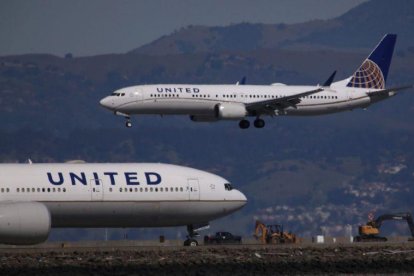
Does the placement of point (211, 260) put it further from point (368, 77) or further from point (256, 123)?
point (368, 77)

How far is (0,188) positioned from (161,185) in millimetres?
7528

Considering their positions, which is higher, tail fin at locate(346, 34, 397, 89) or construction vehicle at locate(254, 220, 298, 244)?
tail fin at locate(346, 34, 397, 89)

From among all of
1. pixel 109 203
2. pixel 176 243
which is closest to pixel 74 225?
pixel 109 203

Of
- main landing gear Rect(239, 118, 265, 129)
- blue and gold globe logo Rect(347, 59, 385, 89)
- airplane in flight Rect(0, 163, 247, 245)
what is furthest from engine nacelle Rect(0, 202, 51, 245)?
blue and gold globe logo Rect(347, 59, 385, 89)

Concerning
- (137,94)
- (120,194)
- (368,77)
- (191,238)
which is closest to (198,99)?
(137,94)

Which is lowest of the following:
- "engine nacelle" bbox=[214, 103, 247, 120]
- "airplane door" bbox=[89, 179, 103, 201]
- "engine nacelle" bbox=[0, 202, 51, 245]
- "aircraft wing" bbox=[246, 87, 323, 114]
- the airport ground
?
the airport ground

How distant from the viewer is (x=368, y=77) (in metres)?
128

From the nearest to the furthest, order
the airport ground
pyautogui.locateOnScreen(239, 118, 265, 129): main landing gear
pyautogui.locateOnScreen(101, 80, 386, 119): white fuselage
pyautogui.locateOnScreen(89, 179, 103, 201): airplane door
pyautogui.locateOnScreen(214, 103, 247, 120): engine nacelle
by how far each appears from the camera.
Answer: the airport ground, pyautogui.locateOnScreen(89, 179, 103, 201): airplane door, pyautogui.locateOnScreen(101, 80, 386, 119): white fuselage, pyautogui.locateOnScreen(214, 103, 247, 120): engine nacelle, pyautogui.locateOnScreen(239, 118, 265, 129): main landing gear

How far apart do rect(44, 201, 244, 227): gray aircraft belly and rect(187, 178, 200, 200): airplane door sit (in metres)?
0.28

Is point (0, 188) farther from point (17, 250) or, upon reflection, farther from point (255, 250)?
point (255, 250)

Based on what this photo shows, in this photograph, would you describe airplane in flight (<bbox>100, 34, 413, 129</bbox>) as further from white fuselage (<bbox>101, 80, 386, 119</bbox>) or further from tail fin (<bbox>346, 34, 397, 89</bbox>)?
tail fin (<bbox>346, 34, 397, 89</bbox>)

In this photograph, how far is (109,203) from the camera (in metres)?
66.9

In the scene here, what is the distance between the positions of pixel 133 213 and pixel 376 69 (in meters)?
67.3

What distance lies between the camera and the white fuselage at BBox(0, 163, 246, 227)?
66.1m
